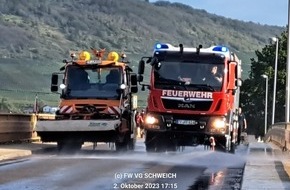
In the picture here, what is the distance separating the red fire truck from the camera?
2181cm

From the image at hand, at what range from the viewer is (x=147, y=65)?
23188 mm

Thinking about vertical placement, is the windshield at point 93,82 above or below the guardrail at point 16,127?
above

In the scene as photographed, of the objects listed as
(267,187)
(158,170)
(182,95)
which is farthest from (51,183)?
(182,95)

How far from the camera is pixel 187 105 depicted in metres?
21.8

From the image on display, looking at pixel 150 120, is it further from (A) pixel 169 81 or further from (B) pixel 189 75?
(B) pixel 189 75

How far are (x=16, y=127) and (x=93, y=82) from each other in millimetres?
5006

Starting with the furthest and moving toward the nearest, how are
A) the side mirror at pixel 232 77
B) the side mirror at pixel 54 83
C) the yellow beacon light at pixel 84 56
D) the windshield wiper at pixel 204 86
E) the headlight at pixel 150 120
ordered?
the yellow beacon light at pixel 84 56
the side mirror at pixel 54 83
the side mirror at pixel 232 77
the headlight at pixel 150 120
the windshield wiper at pixel 204 86

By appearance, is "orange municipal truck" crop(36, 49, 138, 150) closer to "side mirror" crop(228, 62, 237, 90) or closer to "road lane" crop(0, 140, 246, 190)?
"road lane" crop(0, 140, 246, 190)

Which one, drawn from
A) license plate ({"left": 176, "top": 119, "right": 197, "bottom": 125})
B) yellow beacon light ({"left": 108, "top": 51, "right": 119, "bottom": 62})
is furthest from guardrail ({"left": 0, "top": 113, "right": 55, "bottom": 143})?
license plate ({"left": 176, "top": 119, "right": 197, "bottom": 125})

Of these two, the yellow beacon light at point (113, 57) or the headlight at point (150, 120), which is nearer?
the headlight at point (150, 120)

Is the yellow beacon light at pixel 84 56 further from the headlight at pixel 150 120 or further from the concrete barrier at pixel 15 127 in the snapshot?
the concrete barrier at pixel 15 127

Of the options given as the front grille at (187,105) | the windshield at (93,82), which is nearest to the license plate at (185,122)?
the front grille at (187,105)

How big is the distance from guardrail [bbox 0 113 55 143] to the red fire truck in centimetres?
442

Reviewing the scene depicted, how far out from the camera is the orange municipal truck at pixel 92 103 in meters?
22.5
